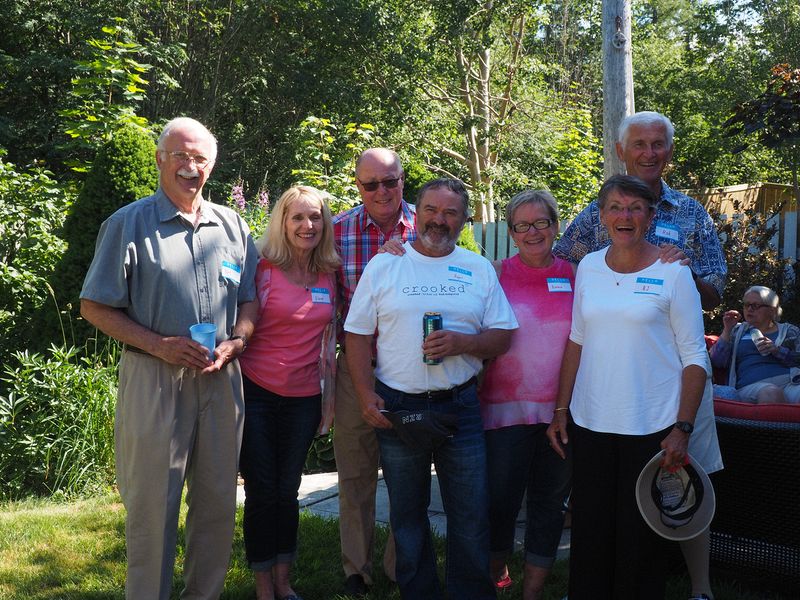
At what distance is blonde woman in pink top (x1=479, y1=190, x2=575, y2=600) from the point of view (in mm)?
3373

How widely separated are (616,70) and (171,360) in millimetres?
4657

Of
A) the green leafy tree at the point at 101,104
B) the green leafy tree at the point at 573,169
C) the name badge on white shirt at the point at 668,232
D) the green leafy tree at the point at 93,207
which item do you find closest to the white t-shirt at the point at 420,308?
the name badge on white shirt at the point at 668,232

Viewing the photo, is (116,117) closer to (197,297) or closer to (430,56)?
(197,297)

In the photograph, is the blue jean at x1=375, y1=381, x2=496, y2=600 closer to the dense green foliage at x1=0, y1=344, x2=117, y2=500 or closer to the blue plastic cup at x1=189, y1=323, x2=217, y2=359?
the blue plastic cup at x1=189, y1=323, x2=217, y2=359

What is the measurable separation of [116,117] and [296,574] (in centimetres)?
688

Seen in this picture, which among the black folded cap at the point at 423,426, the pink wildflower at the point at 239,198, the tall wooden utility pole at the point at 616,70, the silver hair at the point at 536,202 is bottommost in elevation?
the black folded cap at the point at 423,426

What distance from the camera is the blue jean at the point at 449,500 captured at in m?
3.24

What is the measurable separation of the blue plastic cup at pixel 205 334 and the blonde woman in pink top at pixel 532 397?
120 centimetres

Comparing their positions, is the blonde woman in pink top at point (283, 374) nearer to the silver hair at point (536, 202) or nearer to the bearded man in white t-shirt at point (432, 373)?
the bearded man in white t-shirt at point (432, 373)

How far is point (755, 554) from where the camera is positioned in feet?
11.7

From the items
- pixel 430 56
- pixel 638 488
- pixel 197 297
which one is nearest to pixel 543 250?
pixel 638 488

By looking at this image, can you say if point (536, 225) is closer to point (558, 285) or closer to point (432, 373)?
point (558, 285)

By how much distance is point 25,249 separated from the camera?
7.14 metres

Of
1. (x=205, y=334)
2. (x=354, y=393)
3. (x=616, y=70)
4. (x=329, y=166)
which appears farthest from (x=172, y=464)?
(x=329, y=166)
